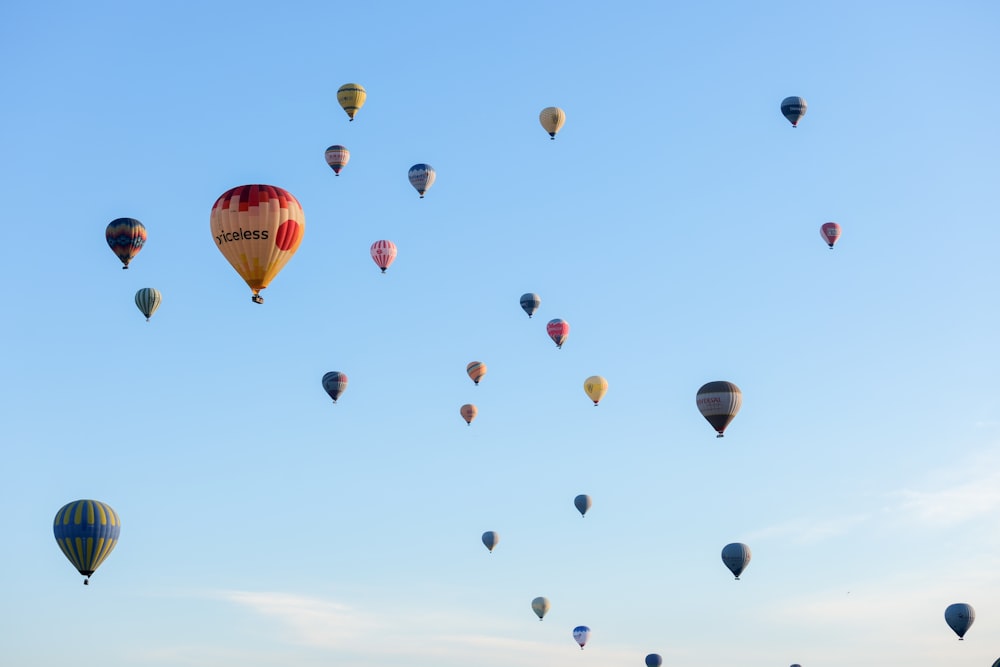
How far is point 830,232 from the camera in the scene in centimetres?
9238

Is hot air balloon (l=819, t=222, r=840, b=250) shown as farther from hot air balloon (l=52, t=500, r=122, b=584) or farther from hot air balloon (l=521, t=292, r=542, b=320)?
hot air balloon (l=52, t=500, r=122, b=584)

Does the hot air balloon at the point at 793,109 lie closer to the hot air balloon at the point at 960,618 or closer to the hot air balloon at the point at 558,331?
the hot air balloon at the point at 558,331

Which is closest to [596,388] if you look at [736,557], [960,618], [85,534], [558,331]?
[558,331]

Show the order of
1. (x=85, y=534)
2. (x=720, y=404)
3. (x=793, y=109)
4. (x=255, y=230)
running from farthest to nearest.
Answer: (x=793, y=109) < (x=720, y=404) < (x=85, y=534) < (x=255, y=230)

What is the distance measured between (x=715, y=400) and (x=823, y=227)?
19950mm

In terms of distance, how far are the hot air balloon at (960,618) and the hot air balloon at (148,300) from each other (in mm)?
48554

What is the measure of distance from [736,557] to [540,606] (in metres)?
21.8

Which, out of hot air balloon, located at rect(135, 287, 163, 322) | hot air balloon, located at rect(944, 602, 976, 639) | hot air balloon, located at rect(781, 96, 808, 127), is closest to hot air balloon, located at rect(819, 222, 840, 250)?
hot air balloon, located at rect(781, 96, 808, 127)

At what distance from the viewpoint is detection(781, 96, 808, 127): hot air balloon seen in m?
93.3

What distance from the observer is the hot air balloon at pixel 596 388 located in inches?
3880

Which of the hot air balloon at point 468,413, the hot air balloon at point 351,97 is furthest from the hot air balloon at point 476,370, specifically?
the hot air balloon at point 351,97

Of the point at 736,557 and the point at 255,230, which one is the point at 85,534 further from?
the point at 736,557

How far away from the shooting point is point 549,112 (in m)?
93.8

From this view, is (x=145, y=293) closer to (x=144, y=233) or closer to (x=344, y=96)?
(x=144, y=233)
